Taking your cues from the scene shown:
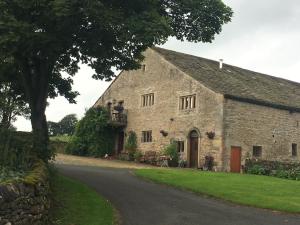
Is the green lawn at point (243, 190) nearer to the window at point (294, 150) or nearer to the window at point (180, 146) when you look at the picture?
the window at point (180, 146)

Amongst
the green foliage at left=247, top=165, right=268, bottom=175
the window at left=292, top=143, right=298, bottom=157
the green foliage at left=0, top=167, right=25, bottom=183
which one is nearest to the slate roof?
the window at left=292, top=143, right=298, bottom=157

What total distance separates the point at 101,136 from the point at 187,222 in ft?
100

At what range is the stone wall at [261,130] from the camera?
34.0 m

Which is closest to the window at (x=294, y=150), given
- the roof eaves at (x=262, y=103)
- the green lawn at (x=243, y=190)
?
the roof eaves at (x=262, y=103)

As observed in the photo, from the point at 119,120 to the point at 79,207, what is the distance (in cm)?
2922

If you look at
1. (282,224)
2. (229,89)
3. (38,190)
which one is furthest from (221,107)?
(38,190)

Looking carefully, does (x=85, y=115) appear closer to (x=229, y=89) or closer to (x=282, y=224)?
(x=229, y=89)

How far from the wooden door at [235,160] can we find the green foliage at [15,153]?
19.7 metres

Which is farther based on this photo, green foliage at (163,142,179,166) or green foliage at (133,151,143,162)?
green foliage at (133,151,143,162)

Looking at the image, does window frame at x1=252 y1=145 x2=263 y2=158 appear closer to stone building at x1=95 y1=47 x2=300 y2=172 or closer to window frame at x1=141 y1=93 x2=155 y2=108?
stone building at x1=95 y1=47 x2=300 y2=172

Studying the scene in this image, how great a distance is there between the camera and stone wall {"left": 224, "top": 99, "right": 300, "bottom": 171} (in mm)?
33969

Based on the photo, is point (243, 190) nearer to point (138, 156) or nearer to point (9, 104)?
point (138, 156)

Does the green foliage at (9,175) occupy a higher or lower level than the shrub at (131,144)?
lower

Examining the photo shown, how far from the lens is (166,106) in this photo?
39.2 metres
